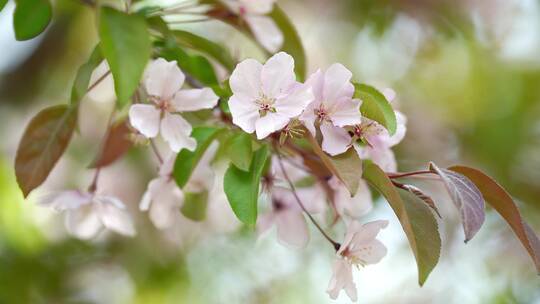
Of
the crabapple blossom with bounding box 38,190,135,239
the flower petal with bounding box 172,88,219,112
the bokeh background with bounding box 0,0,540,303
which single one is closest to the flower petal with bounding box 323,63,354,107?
the flower petal with bounding box 172,88,219,112

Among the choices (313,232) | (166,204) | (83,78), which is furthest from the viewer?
(313,232)

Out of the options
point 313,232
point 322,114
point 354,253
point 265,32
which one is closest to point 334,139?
point 322,114

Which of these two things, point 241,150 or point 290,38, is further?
point 290,38

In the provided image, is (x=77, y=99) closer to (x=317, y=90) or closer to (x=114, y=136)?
(x=114, y=136)

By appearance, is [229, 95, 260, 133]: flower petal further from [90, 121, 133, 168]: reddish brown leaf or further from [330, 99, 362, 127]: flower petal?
[90, 121, 133, 168]: reddish brown leaf

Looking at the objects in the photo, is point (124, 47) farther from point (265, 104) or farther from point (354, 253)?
point (354, 253)

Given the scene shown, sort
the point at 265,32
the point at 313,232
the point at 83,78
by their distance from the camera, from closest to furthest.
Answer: the point at 83,78
the point at 265,32
the point at 313,232
